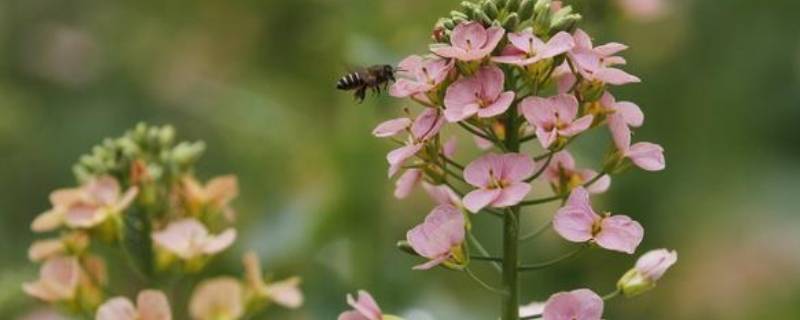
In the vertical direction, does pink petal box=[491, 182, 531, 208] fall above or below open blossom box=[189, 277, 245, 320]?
below

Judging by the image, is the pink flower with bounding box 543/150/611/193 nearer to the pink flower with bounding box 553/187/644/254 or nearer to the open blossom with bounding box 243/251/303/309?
the pink flower with bounding box 553/187/644/254

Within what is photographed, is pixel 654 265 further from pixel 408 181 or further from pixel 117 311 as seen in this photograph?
pixel 117 311

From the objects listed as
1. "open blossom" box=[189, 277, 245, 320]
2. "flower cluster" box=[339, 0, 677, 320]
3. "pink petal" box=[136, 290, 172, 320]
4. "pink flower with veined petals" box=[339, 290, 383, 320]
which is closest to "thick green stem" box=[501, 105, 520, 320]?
"flower cluster" box=[339, 0, 677, 320]

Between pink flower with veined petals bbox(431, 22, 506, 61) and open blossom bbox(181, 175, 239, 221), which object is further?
open blossom bbox(181, 175, 239, 221)

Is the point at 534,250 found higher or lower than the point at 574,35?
higher

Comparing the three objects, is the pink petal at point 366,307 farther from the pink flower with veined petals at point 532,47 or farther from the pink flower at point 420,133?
the pink flower with veined petals at point 532,47

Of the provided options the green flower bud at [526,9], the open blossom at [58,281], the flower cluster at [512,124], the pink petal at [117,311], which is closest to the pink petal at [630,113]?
the flower cluster at [512,124]

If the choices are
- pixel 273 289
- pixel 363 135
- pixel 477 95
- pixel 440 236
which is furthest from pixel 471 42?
pixel 363 135

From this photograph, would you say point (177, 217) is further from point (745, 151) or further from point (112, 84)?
point (112, 84)

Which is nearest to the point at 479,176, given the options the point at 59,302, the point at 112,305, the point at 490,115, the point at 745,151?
the point at 490,115
